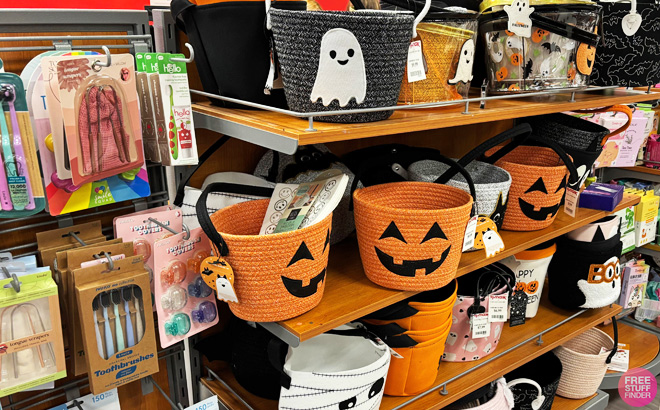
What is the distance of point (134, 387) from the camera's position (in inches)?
50.5

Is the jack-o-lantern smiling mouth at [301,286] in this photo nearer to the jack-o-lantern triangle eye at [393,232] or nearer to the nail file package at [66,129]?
the jack-o-lantern triangle eye at [393,232]

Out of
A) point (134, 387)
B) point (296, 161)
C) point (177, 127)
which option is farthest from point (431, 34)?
point (134, 387)

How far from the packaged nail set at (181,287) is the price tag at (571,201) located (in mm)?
1171

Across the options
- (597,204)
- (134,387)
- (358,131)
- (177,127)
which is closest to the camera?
(358,131)

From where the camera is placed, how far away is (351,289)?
3.77 ft

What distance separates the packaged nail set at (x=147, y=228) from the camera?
3.59ft

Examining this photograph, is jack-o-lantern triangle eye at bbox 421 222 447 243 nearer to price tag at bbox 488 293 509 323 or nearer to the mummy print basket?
the mummy print basket

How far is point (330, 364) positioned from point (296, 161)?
540 millimetres

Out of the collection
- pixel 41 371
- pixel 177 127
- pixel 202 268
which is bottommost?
pixel 41 371

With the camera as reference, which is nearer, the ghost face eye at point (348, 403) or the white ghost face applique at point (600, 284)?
the ghost face eye at point (348, 403)

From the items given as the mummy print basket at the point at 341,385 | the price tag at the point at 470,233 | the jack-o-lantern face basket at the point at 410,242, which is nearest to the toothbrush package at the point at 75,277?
the mummy print basket at the point at 341,385

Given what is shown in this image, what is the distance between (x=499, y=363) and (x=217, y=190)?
1022 mm

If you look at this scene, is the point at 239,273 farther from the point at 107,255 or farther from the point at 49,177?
the point at 49,177

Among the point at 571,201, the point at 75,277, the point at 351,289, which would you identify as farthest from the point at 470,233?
the point at 75,277
